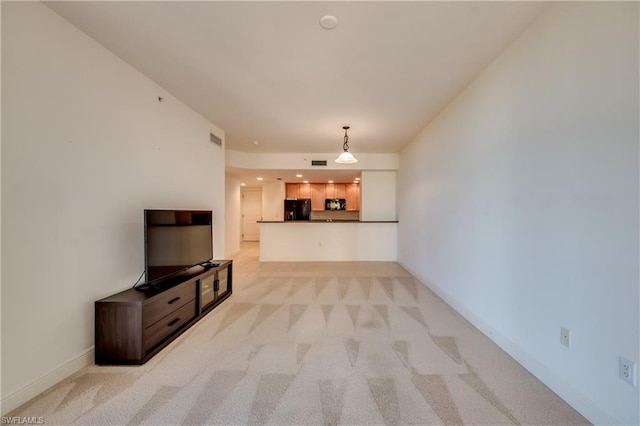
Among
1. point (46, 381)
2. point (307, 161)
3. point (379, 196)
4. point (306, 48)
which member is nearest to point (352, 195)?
point (379, 196)

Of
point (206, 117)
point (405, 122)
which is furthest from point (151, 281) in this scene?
point (405, 122)

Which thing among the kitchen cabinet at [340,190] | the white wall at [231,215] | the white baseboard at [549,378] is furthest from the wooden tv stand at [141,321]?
the kitchen cabinet at [340,190]

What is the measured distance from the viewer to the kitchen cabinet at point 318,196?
8764 mm

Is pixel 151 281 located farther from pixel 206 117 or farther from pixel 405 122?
pixel 405 122

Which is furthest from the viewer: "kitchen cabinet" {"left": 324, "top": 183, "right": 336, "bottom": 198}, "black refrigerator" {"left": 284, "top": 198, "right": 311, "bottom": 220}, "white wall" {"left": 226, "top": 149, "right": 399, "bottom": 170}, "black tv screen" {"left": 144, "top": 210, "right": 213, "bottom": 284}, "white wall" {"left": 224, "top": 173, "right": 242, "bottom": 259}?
"kitchen cabinet" {"left": 324, "top": 183, "right": 336, "bottom": 198}

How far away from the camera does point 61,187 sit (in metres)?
1.83

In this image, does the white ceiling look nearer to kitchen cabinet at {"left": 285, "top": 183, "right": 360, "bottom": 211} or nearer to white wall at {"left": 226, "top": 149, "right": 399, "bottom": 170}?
white wall at {"left": 226, "top": 149, "right": 399, "bottom": 170}

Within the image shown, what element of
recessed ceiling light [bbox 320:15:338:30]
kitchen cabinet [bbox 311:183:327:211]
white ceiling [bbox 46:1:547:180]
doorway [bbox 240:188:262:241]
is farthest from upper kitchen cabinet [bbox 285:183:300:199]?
recessed ceiling light [bbox 320:15:338:30]

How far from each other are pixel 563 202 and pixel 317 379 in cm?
207

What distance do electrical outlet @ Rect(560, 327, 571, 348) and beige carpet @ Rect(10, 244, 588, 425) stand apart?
0.37 metres

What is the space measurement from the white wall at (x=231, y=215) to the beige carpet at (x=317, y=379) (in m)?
3.80

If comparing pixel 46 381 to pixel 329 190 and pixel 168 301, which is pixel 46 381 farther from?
pixel 329 190

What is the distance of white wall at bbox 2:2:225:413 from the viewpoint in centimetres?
156

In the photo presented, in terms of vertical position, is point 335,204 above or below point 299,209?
above
